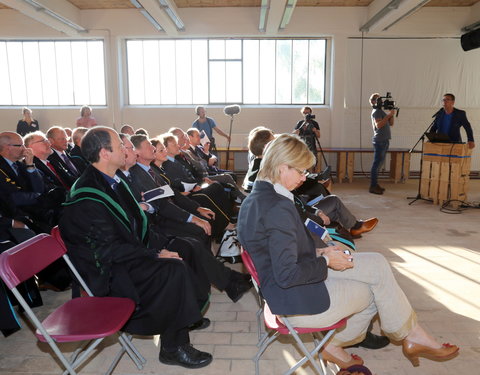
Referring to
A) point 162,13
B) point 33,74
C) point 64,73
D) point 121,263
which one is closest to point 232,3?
point 162,13

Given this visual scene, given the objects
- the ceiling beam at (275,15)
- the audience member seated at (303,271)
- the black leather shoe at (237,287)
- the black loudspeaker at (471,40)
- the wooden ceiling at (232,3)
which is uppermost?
the wooden ceiling at (232,3)

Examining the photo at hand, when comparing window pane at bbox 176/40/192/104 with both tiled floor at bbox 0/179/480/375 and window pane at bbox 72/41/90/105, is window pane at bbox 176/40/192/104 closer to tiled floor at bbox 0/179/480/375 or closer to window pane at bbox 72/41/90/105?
window pane at bbox 72/41/90/105

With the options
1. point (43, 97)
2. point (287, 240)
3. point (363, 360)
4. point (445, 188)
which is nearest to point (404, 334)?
point (363, 360)

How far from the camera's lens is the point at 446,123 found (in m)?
6.41

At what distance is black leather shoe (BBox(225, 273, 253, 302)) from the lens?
10.3ft

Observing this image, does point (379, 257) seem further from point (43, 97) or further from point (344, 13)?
point (43, 97)

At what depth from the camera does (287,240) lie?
1.76 m

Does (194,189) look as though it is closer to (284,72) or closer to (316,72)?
(284,72)

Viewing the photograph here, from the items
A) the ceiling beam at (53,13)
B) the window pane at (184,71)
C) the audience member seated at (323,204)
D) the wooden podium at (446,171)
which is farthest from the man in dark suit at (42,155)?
the window pane at (184,71)

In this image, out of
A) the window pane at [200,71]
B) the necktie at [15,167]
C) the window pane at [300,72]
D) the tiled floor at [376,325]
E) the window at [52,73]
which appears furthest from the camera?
the window at [52,73]

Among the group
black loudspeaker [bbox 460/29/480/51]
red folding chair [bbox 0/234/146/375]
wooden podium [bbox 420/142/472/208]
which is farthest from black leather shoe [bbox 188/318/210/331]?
black loudspeaker [bbox 460/29/480/51]

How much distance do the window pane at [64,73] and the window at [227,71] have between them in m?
1.46

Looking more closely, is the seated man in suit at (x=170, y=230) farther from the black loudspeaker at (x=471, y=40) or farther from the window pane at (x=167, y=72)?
the black loudspeaker at (x=471, y=40)

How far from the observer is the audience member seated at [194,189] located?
4.27m
